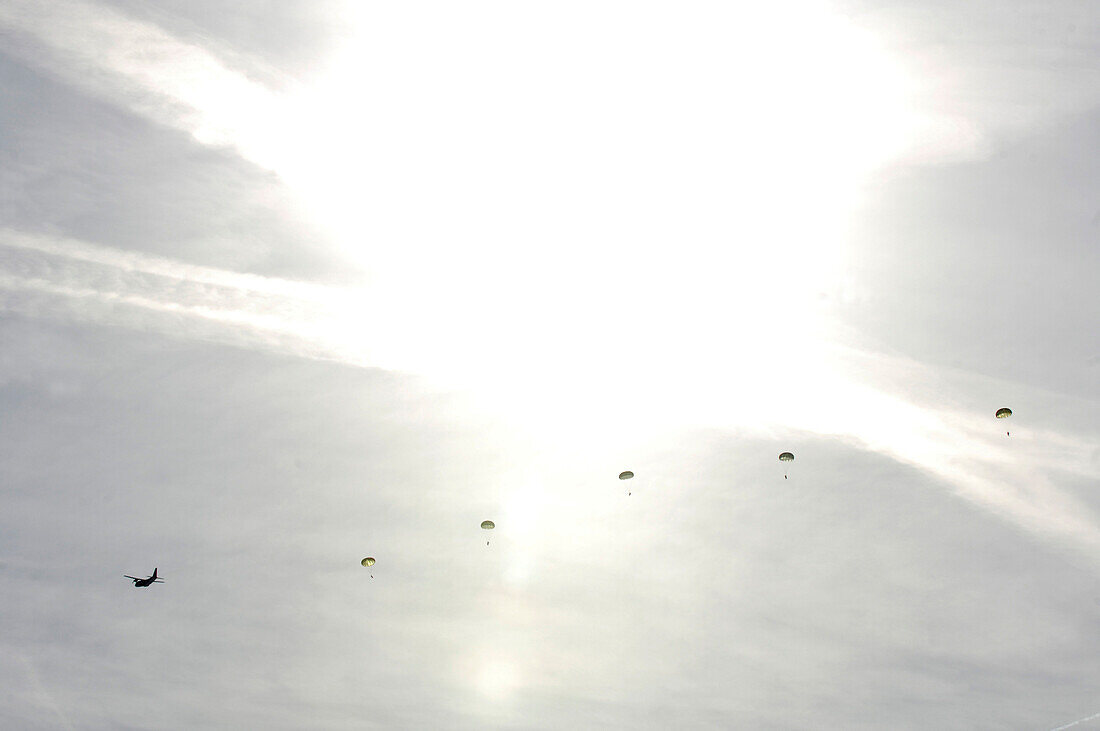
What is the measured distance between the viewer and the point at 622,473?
116625 mm

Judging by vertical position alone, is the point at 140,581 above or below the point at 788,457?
below

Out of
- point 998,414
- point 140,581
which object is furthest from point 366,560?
point 998,414

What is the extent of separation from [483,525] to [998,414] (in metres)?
60.6

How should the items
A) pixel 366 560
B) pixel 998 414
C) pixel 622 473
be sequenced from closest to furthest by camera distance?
pixel 998 414 → pixel 622 473 → pixel 366 560

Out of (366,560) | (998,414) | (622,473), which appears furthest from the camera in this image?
(366,560)

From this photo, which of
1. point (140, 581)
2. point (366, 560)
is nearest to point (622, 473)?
point (366, 560)

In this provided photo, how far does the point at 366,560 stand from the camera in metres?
125

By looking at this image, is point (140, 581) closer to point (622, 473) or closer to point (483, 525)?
point (483, 525)

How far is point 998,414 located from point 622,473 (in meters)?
42.1

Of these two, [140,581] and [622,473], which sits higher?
[622,473]

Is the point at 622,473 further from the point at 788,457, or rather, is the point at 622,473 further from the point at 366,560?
the point at 366,560

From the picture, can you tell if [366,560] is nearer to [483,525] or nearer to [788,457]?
[483,525]

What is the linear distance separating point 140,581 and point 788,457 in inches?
3169

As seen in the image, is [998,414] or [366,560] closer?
[998,414]
